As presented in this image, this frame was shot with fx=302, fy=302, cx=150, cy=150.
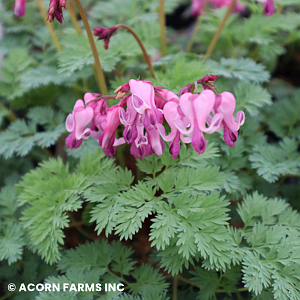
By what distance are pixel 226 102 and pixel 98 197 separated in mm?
659

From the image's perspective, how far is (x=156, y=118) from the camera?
3.64 ft

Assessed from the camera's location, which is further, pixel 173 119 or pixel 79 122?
pixel 79 122

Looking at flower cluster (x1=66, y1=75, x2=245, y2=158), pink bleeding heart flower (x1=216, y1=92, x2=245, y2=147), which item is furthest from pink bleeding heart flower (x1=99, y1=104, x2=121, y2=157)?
pink bleeding heart flower (x1=216, y1=92, x2=245, y2=147)

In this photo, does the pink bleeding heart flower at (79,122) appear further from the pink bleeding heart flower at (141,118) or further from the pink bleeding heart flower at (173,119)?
the pink bleeding heart flower at (173,119)

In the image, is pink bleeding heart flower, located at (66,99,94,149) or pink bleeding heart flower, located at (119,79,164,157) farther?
pink bleeding heart flower, located at (66,99,94,149)

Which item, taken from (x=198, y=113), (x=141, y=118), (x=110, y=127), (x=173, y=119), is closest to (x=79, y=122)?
(x=110, y=127)

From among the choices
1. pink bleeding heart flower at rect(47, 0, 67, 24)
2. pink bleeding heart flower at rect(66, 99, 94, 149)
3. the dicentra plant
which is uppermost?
pink bleeding heart flower at rect(47, 0, 67, 24)

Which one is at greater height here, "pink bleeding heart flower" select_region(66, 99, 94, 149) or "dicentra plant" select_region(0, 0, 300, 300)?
"pink bleeding heart flower" select_region(66, 99, 94, 149)

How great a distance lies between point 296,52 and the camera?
308 cm

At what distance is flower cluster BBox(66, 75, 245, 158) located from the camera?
3.38 feet

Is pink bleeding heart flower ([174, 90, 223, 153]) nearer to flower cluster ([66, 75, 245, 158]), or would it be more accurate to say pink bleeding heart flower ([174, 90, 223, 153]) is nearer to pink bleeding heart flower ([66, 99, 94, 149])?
flower cluster ([66, 75, 245, 158])

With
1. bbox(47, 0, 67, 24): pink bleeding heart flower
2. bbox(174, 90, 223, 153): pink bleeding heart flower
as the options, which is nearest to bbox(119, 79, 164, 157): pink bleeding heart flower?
bbox(174, 90, 223, 153): pink bleeding heart flower

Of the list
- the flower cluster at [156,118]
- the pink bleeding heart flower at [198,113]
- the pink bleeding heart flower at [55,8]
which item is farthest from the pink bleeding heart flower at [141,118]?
the pink bleeding heart flower at [55,8]

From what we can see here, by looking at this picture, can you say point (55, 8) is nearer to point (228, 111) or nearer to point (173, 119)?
point (173, 119)
